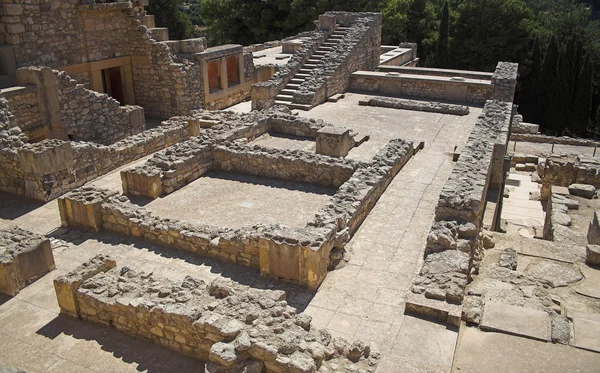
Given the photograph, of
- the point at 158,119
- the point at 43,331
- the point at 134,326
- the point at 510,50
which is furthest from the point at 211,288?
the point at 510,50

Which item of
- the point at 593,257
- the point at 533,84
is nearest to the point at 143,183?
the point at 593,257

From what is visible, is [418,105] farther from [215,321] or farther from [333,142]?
[215,321]

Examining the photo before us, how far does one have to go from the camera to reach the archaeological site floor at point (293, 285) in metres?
6.24

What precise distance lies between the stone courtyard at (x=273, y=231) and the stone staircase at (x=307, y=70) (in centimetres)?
19

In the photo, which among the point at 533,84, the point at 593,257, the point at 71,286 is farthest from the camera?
the point at 533,84

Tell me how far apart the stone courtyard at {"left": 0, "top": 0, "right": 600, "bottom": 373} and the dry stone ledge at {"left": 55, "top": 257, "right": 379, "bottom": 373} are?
0.03 metres

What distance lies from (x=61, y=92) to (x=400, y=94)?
12.2 m

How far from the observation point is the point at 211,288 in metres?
6.95

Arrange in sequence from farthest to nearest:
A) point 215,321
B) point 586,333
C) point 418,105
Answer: point 418,105 → point 586,333 → point 215,321

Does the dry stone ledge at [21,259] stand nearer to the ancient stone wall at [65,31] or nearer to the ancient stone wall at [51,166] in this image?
the ancient stone wall at [51,166]

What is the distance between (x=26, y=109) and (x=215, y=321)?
34.5ft

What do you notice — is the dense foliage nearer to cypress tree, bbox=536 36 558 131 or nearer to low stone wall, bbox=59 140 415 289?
cypress tree, bbox=536 36 558 131

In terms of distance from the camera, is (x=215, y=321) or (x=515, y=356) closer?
(x=215, y=321)

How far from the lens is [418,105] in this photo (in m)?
17.9
